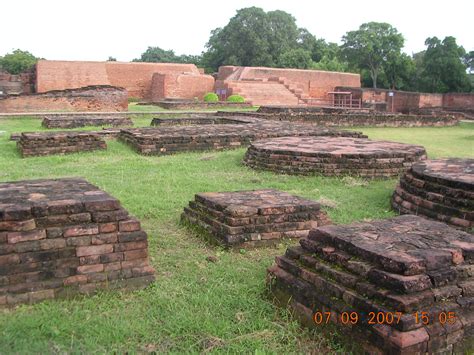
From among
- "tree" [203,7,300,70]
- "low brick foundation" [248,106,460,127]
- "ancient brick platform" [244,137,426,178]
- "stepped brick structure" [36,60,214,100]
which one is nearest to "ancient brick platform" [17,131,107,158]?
"ancient brick platform" [244,137,426,178]

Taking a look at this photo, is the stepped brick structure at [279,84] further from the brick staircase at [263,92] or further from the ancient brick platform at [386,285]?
the ancient brick platform at [386,285]

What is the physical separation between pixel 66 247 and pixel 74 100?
1338 centimetres

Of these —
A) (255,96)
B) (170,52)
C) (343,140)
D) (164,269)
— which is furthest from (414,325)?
(170,52)

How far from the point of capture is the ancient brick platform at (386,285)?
2094 millimetres

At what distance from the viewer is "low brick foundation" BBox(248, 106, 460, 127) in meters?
14.3

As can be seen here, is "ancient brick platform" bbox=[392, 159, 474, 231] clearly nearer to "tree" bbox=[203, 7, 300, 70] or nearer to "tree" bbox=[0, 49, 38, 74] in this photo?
"tree" bbox=[203, 7, 300, 70]

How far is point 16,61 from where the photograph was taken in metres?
39.8

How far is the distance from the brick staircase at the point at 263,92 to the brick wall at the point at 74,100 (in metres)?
6.81

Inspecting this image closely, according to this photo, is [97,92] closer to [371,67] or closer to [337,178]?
[337,178]

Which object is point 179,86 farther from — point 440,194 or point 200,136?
point 440,194

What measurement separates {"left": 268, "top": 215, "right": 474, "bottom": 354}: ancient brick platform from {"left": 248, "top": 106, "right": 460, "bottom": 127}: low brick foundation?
11162 mm

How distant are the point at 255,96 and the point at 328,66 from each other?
578 inches
